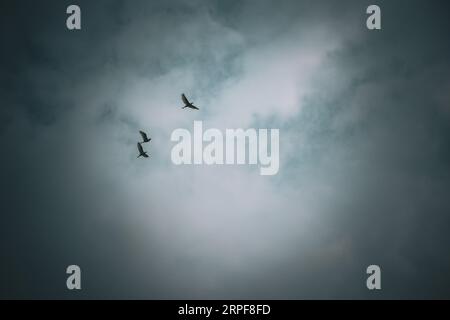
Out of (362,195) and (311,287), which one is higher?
(362,195)

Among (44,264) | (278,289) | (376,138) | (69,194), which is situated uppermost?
(376,138)

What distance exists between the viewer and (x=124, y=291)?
163 ft

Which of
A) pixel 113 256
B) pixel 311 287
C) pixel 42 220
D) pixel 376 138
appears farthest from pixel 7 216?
pixel 376 138

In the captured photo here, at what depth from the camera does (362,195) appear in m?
57.1

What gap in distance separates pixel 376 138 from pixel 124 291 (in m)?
39.3

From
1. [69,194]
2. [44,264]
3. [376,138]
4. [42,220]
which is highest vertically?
[376,138]
